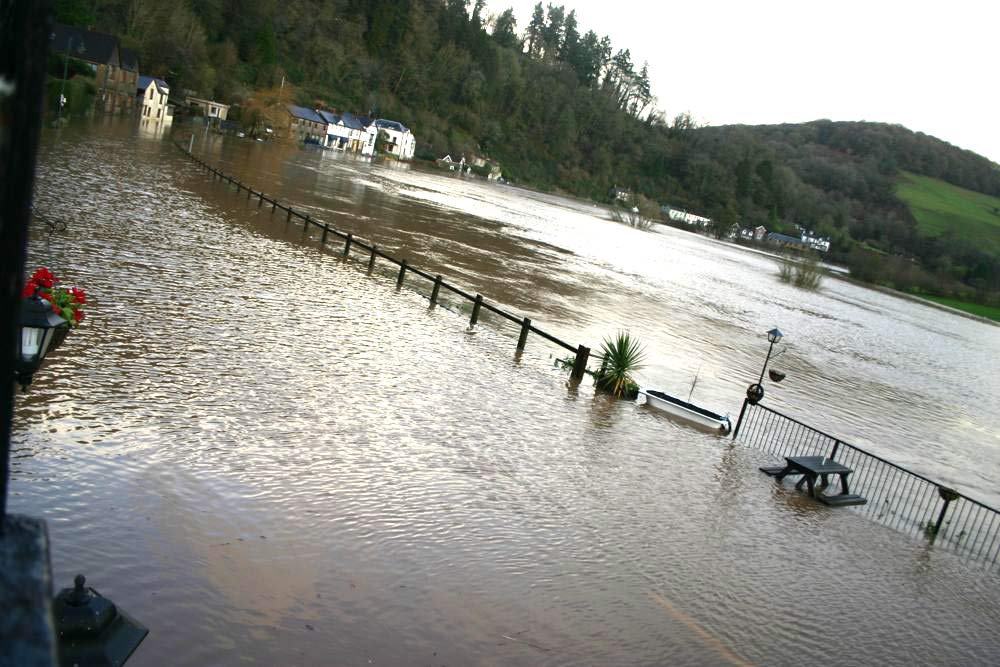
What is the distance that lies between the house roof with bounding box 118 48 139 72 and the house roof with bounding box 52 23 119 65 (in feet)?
5.36

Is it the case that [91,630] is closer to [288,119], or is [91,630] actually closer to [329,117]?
[288,119]

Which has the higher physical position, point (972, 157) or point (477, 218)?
point (972, 157)

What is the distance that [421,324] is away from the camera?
61.0ft

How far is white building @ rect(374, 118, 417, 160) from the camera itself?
127 m

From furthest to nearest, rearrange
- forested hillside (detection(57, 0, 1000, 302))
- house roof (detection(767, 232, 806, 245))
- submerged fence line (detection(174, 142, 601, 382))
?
house roof (detection(767, 232, 806, 245)) < forested hillside (detection(57, 0, 1000, 302)) < submerged fence line (detection(174, 142, 601, 382))

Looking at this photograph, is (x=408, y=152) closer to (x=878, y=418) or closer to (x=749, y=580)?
(x=878, y=418)

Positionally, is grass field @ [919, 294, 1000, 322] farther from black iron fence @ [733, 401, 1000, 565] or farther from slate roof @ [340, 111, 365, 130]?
black iron fence @ [733, 401, 1000, 565]

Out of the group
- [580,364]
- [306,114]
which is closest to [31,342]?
[580,364]

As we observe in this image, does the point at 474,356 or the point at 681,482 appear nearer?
the point at 681,482

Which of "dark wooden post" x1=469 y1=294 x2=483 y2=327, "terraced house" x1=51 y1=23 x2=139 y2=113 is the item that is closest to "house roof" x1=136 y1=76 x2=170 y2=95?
"terraced house" x1=51 y1=23 x2=139 y2=113

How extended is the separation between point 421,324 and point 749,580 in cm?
1093

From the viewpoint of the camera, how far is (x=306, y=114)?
354ft

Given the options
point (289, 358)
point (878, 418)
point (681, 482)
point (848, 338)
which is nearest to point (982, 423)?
point (878, 418)

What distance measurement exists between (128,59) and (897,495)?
81.2m
